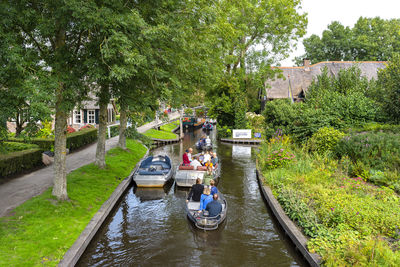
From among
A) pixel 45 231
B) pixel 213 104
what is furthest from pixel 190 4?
pixel 213 104

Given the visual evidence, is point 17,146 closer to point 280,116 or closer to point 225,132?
point 280,116

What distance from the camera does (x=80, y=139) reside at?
2409 cm

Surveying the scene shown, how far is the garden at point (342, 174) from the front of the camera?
827 centimetres

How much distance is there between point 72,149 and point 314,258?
19674 mm

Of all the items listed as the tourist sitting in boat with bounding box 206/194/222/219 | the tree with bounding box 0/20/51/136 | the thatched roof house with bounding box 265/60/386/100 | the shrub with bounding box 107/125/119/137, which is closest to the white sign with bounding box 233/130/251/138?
the thatched roof house with bounding box 265/60/386/100

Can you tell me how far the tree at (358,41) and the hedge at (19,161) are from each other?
190 ft

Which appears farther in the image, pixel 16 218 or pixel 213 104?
pixel 213 104

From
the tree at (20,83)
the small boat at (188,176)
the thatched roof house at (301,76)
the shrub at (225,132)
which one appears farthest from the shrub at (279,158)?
the thatched roof house at (301,76)

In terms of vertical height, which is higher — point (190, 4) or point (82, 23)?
point (190, 4)

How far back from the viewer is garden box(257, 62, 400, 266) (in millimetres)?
8266

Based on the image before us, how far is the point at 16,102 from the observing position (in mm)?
8312

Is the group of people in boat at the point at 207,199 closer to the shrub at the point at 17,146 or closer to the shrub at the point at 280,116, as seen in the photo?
the shrub at the point at 17,146

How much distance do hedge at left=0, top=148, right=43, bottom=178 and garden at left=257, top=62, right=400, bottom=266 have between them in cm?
1296

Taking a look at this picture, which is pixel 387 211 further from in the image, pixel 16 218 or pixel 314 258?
pixel 16 218
